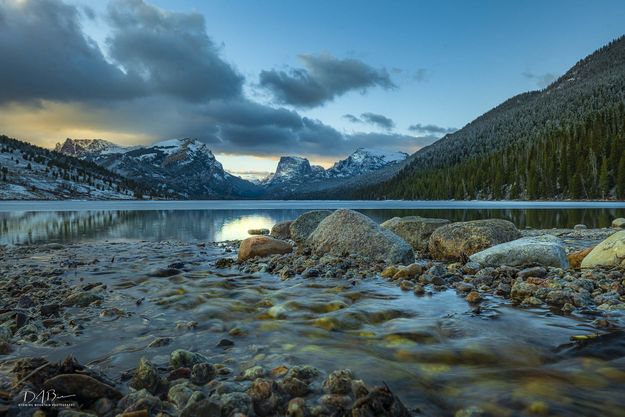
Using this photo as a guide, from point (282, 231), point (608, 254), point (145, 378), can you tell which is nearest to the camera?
point (145, 378)

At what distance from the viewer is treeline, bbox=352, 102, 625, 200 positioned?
11367 centimetres

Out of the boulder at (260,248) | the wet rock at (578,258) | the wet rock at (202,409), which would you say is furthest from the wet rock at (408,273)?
the wet rock at (202,409)

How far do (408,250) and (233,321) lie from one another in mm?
9323

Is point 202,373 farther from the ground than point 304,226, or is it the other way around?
point 304,226

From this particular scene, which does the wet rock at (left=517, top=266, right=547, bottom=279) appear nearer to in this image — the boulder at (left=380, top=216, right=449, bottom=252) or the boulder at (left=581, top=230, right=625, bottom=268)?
the boulder at (left=581, top=230, right=625, bottom=268)

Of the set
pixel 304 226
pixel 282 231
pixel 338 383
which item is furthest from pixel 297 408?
pixel 282 231

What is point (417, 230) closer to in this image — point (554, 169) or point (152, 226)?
point (152, 226)

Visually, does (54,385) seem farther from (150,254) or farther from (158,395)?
(150,254)

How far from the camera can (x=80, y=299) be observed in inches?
321

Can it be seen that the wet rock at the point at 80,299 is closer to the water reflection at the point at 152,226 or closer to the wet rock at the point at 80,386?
the wet rock at the point at 80,386

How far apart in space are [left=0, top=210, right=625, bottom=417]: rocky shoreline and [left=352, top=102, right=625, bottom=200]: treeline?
12237 centimetres

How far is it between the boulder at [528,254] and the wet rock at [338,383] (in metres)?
9.45

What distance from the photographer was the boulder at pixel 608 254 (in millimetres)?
11281

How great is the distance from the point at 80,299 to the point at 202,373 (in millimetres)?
5266
